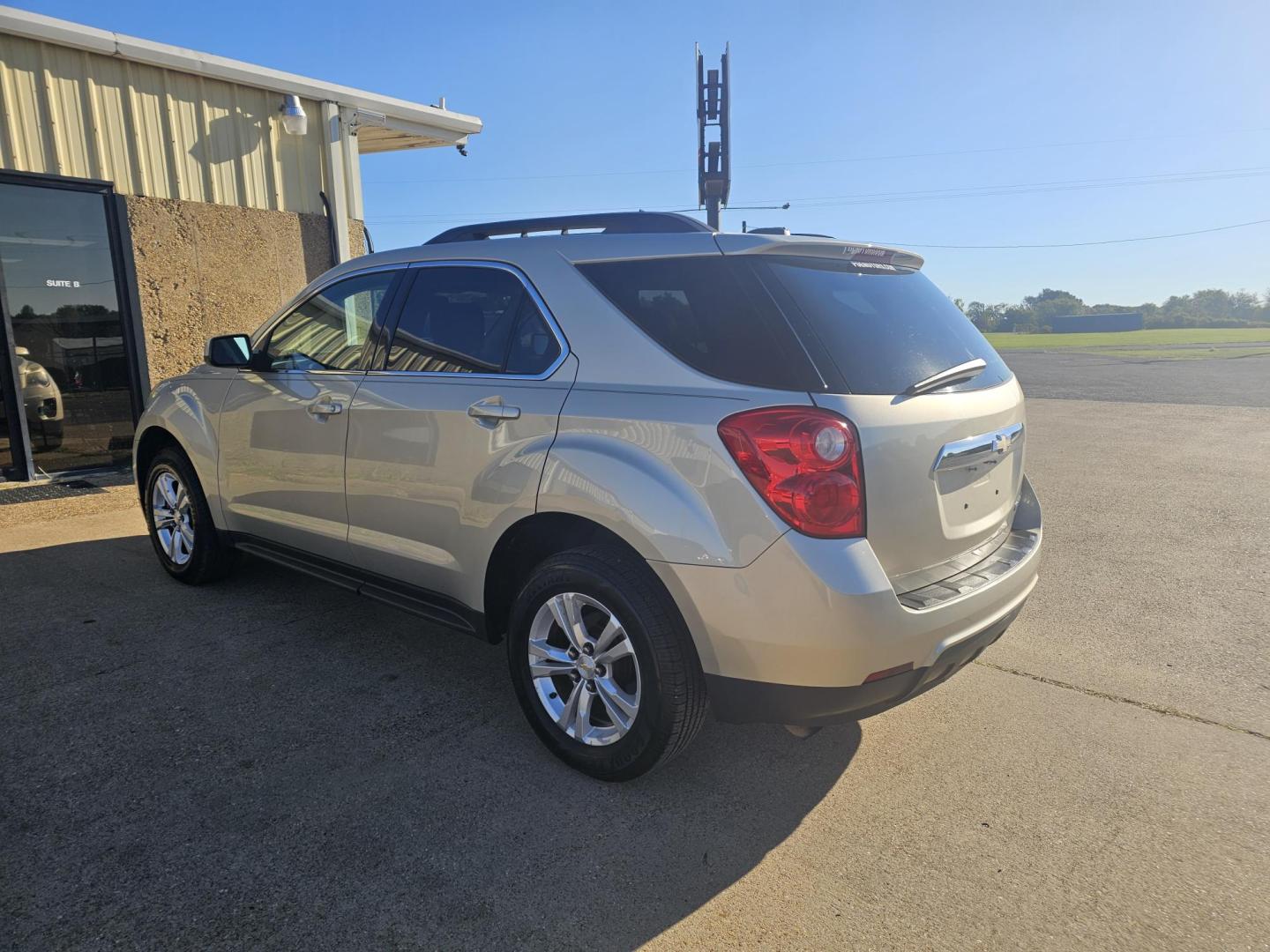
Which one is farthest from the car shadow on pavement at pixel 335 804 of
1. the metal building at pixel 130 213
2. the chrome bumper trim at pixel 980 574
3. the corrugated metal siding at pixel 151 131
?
the corrugated metal siding at pixel 151 131

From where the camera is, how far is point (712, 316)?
8.70 feet

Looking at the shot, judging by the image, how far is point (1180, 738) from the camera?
311 centimetres

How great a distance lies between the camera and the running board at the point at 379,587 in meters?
3.26

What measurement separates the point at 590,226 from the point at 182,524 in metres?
3.14

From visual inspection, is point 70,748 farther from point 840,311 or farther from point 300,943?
point 840,311

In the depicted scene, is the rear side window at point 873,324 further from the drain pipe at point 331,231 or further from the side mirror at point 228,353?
the drain pipe at point 331,231

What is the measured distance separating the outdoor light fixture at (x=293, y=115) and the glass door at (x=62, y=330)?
1953mm

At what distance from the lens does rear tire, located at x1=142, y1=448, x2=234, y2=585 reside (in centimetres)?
468

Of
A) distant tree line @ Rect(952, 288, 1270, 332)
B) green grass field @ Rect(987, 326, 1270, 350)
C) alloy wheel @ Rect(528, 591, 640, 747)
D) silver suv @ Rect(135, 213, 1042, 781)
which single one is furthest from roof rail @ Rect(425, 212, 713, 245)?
distant tree line @ Rect(952, 288, 1270, 332)

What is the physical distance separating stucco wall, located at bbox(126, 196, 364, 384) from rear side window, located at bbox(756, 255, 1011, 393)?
7592 mm

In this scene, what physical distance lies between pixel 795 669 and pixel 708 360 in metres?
0.95

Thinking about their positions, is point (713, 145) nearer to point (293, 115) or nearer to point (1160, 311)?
point (293, 115)

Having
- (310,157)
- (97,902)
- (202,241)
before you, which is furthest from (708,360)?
(310,157)

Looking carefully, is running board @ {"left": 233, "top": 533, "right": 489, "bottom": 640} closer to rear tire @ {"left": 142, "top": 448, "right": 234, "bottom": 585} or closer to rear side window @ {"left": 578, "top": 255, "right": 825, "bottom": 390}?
rear tire @ {"left": 142, "top": 448, "right": 234, "bottom": 585}
